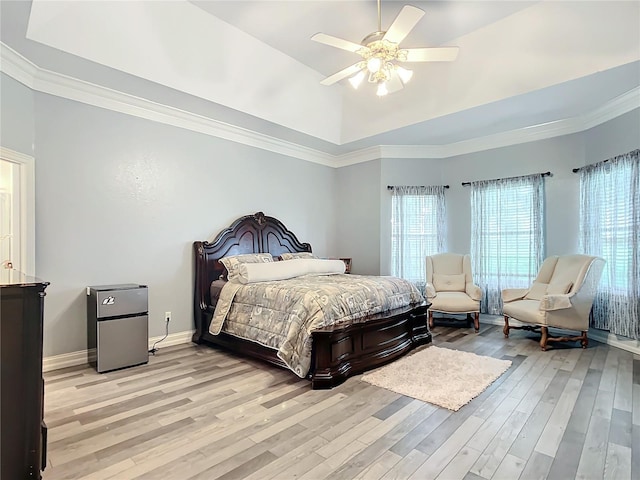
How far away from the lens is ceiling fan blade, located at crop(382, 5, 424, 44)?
2.52 meters

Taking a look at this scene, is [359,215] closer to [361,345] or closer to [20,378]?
[361,345]

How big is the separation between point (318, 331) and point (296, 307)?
1.14 ft

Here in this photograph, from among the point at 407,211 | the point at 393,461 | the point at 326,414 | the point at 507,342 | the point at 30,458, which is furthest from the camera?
the point at 407,211

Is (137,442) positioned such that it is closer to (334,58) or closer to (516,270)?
(334,58)

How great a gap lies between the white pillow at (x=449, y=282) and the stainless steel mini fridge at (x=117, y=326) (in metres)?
4.09

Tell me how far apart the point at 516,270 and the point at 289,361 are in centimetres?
385

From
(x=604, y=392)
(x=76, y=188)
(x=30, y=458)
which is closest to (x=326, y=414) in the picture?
(x=30, y=458)

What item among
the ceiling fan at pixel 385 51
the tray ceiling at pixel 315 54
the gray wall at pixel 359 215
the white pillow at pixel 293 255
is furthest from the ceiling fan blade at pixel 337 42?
the gray wall at pixel 359 215

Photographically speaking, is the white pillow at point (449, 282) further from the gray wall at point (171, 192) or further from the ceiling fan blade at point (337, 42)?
the ceiling fan blade at point (337, 42)

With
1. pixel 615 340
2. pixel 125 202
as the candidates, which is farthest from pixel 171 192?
pixel 615 340

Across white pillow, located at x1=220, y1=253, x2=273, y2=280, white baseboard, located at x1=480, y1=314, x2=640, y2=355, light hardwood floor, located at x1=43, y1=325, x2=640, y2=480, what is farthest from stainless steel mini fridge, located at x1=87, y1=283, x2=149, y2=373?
white baseboard, located at x1=480, y1=314, x2=640, y2=355

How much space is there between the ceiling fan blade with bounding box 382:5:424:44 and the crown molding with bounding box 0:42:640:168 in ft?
8.73

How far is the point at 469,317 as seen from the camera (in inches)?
208

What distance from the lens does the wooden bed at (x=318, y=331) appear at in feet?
9.97
